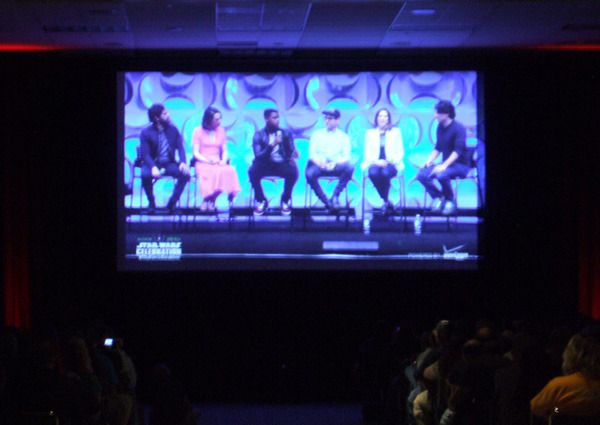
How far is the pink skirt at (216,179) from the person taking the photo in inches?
397

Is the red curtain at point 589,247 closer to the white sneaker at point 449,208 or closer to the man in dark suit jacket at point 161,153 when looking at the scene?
the white sneaker at point 449,208

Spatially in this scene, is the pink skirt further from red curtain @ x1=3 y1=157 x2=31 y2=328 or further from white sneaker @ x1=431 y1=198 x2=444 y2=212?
white sneaker @ x1=431 y1=198 x2=444 y2=212

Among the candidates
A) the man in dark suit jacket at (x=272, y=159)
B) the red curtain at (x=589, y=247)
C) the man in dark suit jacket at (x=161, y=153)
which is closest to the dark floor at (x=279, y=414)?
the man in dark suit jacket at (x=272, y=159)

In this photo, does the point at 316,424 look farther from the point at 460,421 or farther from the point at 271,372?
the point at 460,421

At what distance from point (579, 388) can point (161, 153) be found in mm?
5924

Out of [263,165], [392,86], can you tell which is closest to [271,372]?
[263,165]

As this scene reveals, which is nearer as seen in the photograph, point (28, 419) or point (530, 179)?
point (28, 419)

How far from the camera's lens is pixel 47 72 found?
10.2 meters

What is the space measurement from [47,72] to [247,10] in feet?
8.72

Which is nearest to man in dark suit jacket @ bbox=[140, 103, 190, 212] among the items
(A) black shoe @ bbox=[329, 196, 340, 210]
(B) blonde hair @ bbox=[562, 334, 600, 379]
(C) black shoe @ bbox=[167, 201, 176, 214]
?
(C) black shoe @ bbox=[167, 201, 176, 214]

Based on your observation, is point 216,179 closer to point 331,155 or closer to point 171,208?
point 171,208

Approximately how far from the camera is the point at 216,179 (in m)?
10.1

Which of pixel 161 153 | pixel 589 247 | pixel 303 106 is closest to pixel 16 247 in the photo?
pixel 161 153

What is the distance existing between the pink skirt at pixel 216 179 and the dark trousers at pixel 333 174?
70 cm
